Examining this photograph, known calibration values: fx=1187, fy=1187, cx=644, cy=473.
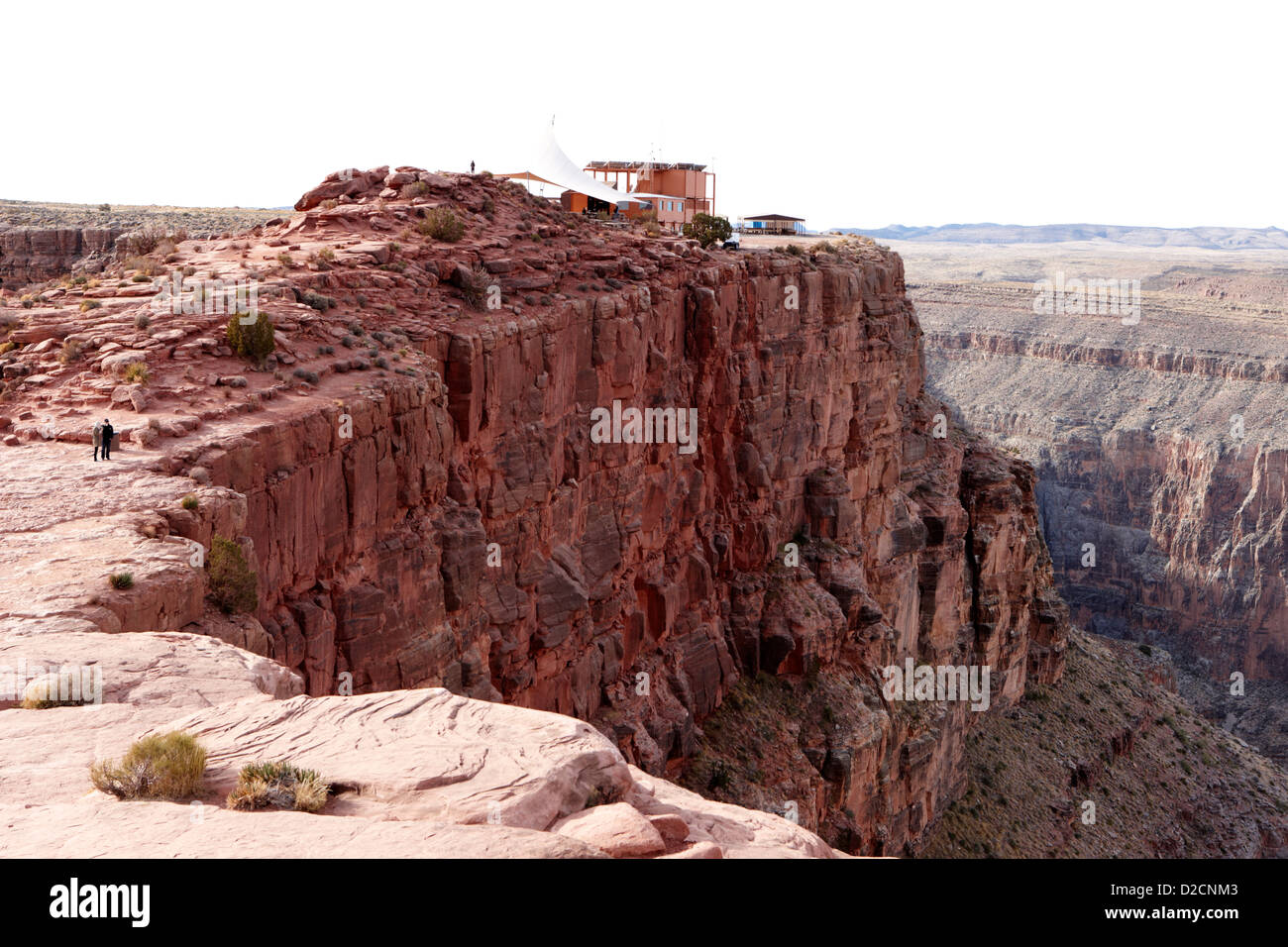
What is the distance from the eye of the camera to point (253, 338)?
2130 cm

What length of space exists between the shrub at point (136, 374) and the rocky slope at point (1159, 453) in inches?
3804

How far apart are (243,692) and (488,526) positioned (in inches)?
552

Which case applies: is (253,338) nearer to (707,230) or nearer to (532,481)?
(532,481)

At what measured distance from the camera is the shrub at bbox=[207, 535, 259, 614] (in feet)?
51.3

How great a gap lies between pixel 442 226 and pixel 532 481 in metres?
6.98

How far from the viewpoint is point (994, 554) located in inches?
2288

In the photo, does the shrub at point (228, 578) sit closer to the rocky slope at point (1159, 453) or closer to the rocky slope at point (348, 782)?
the rocky slope at point (348, 782)

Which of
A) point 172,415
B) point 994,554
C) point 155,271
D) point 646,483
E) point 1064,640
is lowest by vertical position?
point 1064,640

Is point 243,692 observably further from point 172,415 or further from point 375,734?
point 172,415

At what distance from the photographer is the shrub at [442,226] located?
29297 millimetres

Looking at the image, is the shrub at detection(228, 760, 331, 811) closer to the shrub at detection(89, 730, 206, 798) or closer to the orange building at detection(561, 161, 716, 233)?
the shrub at detection(89, 730, 206, 798)

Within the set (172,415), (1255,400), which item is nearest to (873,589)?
(172,415)
